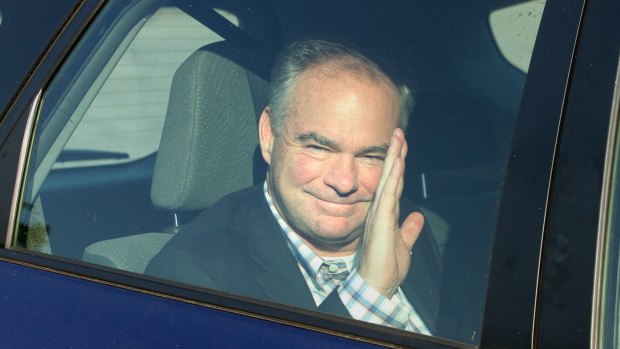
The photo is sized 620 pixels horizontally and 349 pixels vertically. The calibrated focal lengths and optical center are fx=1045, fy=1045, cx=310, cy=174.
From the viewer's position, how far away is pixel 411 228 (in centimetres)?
160

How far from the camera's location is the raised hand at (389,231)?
5.24ft

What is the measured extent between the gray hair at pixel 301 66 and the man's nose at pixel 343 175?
5.1 inches

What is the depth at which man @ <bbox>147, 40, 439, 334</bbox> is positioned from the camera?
1.59 meters

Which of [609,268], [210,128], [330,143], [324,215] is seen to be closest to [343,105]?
[330,143]

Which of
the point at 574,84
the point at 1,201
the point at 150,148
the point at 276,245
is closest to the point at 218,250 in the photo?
the point at 276,245

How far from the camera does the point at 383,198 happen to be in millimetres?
1613

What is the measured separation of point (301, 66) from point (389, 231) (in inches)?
12.8

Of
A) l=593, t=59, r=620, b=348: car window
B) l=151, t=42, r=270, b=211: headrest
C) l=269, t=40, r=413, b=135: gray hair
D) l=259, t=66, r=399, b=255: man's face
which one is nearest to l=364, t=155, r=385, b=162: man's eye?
l=259, t=66, r=399, b=255: man's face

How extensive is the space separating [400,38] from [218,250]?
0.46 m

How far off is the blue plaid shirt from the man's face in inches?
0.6

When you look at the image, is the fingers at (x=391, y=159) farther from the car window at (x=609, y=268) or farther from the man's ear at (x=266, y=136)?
the car window at (x=609, y=268)

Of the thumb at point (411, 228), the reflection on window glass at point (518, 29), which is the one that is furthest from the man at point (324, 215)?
the reflection on window glass at point (518, 29)

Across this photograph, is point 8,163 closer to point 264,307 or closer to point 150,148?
point 150,148

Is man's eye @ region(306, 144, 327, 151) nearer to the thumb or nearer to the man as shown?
the man
